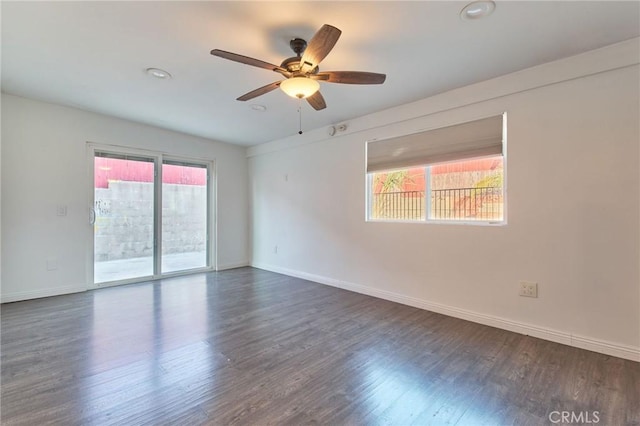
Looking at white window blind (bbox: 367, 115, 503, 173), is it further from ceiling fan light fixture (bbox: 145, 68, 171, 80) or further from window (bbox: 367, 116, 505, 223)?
ceiling fan light fixture (bbox: 145, 68, 171, 80)

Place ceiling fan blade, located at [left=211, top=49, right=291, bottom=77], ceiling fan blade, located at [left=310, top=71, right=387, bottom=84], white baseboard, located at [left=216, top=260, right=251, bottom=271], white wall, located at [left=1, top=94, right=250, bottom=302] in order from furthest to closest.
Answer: white baseboard, located at [left=216, top=260, right=251, bottom=271] < white wall, located at [left=1, top=94, right=250, bottom=302] < ceiling fan blade, located at [left=310, top=71, right=387, bottom=84] < ceiling fan blade, located at [left=211, top=49, right=291, bottom=77]

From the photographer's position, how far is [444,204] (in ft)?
10.9

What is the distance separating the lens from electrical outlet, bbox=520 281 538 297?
2621 mm

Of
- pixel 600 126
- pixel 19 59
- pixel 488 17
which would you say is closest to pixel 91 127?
pixel 19 59

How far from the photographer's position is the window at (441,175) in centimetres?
295

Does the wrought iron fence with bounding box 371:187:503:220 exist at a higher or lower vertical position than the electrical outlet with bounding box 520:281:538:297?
higher

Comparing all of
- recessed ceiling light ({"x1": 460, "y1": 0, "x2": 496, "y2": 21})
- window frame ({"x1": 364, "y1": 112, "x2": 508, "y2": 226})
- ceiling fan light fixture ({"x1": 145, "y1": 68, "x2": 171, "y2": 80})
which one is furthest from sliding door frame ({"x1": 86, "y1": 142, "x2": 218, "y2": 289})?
recessed ceiling light ({"x1": 460, "y1": 0, "x2": 496, "y2": 21})

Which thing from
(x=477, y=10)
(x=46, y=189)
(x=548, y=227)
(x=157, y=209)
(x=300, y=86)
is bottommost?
(x=548, y=227)

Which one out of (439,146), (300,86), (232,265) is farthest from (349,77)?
(232,265)

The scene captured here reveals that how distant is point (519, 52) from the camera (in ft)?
7.75

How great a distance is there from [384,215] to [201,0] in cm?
295

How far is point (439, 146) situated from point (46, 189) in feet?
16.3

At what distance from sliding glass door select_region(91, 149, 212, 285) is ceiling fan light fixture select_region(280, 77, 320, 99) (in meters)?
3.45

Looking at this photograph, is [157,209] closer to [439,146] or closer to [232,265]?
[232,265]
